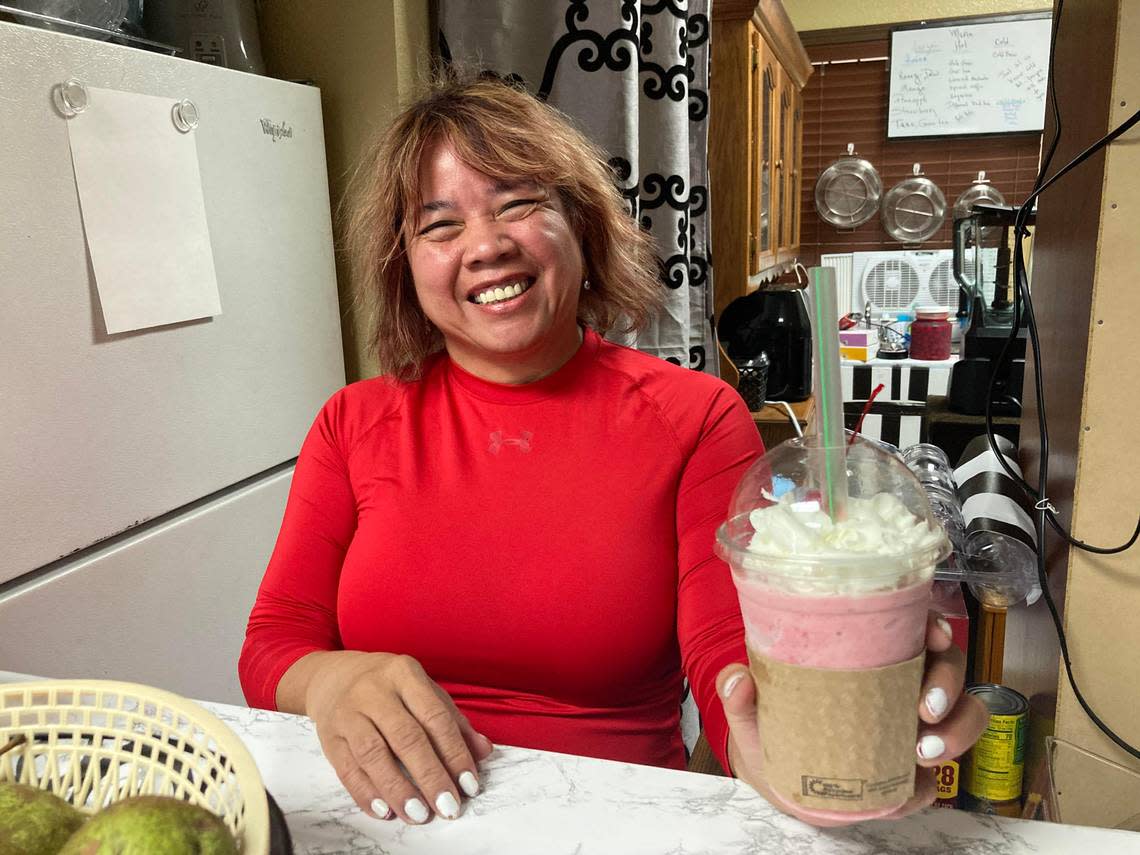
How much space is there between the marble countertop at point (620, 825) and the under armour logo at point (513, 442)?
447 mm

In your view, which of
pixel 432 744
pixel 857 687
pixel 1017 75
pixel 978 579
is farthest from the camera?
pixel 1017 75

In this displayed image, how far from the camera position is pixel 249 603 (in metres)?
1.54

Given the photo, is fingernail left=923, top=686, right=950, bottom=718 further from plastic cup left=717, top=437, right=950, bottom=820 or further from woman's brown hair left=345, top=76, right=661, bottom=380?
woman's brown hair left=345, top=76, right=661, bottom=380

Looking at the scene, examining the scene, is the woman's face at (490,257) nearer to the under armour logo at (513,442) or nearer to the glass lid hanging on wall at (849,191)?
the under armour logo at (513,442)

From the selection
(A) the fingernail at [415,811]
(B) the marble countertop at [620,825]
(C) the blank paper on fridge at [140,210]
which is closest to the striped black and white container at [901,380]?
(C) the blank paper on fridge at [140,210]

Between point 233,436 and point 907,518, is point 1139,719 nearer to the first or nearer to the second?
point 907,518

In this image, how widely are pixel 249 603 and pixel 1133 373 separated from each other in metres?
1.37

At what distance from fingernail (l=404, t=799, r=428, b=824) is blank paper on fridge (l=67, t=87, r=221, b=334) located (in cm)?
88

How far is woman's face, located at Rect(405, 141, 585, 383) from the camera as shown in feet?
3.53

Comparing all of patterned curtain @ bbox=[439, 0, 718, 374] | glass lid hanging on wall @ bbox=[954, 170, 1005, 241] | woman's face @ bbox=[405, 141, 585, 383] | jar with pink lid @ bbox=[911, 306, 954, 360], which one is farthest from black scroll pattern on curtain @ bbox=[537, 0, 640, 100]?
glass lid hanging on wall @ bbox=[954, 170, 1005, 241]

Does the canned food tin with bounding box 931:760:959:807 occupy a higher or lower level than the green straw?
lower

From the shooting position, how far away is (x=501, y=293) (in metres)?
1.08

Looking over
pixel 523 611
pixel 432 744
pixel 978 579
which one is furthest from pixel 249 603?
pixel 978 579

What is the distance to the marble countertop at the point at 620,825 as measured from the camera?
596mm
